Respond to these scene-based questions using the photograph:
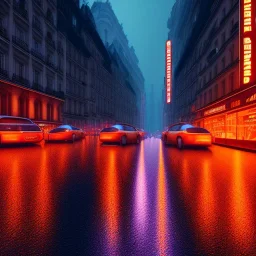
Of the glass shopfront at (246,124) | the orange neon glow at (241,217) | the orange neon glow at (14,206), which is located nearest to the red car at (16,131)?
the orange neon glow at (14,206)

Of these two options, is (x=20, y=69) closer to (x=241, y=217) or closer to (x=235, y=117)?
(x=235, y=117)

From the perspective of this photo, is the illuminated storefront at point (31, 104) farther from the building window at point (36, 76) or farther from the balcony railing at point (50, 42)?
the balcony railing at point (50, 42)

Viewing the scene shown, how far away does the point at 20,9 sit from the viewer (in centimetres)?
2583

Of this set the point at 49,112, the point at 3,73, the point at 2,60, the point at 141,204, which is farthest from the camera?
the point at 49,112

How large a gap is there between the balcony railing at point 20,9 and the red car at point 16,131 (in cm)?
1696

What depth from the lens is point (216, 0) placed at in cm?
2588

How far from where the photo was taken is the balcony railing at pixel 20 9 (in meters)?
25.0

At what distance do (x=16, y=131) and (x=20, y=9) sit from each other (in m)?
19.0

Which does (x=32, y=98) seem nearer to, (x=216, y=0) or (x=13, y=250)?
(x=216, y=0)

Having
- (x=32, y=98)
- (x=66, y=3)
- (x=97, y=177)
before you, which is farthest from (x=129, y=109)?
(x=97, y=177)

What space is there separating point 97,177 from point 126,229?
10.1ft

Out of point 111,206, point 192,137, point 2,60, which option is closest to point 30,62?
point 2,60

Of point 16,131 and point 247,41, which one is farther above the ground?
point 247,41

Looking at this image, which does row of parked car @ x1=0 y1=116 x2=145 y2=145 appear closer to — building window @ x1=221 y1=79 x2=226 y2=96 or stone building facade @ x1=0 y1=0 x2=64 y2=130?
building window @ x1=221 y1=79 x2=226 y2=96
